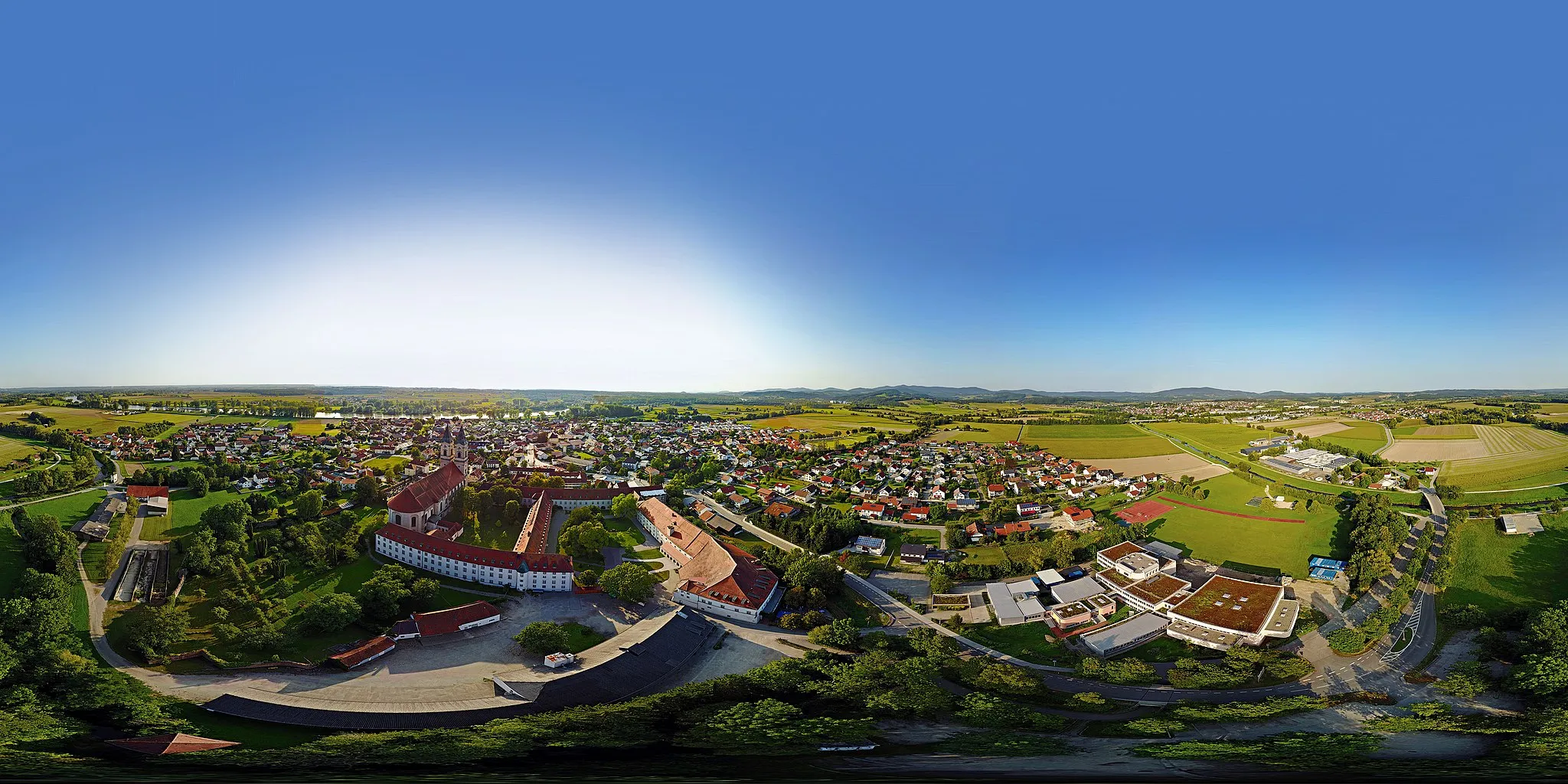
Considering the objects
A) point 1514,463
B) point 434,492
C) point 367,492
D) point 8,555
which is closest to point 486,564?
point 434,492

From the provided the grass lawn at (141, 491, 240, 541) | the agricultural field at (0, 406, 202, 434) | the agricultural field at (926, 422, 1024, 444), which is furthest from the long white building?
the agricultural field at (926, 422, 1024, 444)

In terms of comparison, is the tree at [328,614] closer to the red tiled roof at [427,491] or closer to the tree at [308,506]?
the tree at [308,506]

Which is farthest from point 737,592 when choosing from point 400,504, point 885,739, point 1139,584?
point 400,504

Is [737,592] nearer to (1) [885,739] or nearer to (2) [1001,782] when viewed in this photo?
(1) [885,739]

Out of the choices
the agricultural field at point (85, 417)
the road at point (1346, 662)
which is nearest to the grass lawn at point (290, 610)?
the agricultural field at point (85, 417)

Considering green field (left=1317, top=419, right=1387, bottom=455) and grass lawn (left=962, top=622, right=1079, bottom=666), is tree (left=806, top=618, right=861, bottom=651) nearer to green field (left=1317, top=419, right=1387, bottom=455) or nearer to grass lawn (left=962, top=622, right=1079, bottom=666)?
grass lawn (left=962, top=622, right=1079, bottom=666)
